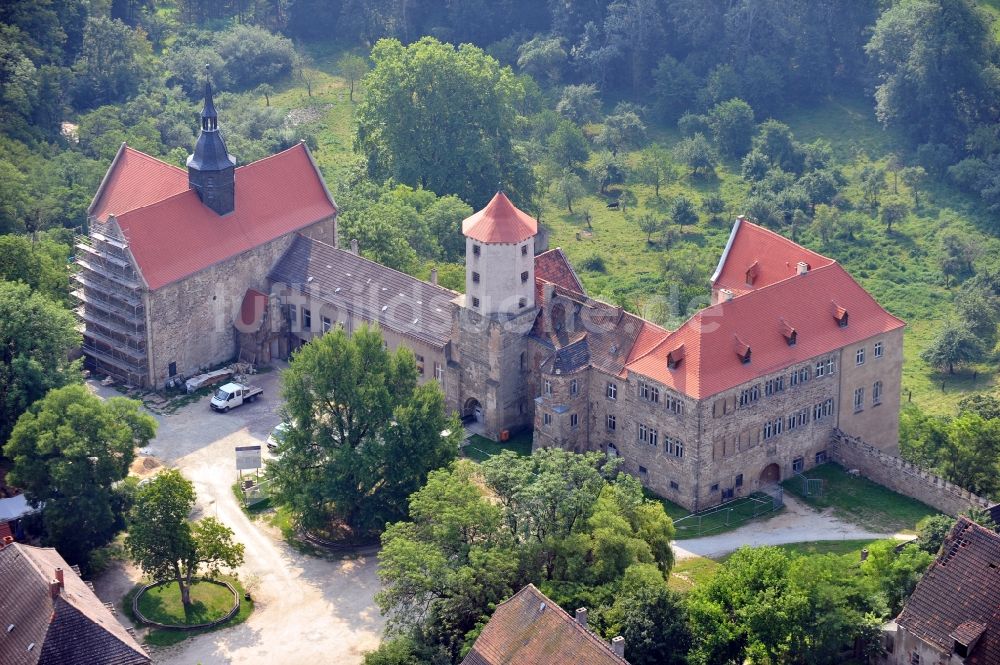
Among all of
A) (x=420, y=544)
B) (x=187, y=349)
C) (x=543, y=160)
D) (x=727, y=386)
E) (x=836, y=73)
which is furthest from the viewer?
(x=836, y=73)

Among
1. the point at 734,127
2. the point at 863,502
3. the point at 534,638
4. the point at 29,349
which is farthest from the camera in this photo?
the point at 734,127

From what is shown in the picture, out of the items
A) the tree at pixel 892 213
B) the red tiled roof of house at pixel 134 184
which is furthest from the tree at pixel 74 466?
the tree at pixel 892 213

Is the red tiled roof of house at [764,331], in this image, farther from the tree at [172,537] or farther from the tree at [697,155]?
the tree at [697,155]

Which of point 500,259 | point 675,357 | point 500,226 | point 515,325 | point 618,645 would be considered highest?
point 500,226

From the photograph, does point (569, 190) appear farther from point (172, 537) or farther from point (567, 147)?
point (172, 537)

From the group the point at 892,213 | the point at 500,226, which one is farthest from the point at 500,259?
the point at 892,213

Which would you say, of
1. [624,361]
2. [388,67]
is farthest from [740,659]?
[388,67]

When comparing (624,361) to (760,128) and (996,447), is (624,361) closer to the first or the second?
(996,447)
